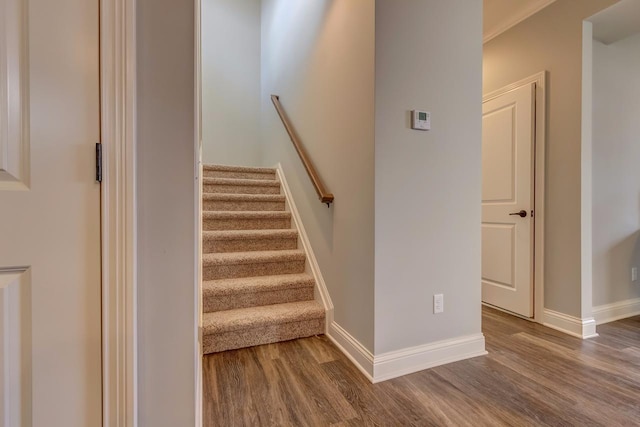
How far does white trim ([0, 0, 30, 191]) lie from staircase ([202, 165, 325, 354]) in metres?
1.41

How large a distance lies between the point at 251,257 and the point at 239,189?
1.16 meters

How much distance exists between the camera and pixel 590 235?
2.18 m

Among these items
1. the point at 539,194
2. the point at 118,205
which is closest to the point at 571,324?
the point at 539,194

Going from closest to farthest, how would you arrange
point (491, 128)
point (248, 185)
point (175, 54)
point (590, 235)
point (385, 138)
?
point (175, 54) → point (385, 138) → point (590, 235) → point (491, 128) → point (248, 185)

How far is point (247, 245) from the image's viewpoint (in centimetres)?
252

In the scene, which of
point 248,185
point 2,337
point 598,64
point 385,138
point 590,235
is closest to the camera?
point 2,337

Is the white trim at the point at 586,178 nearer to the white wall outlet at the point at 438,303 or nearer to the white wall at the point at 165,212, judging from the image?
the white wall outlet at the point at 438,303

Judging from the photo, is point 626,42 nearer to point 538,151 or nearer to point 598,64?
point 598,64

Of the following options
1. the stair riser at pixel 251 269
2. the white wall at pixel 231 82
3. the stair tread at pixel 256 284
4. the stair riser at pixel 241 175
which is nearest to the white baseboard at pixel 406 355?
the stair tread at pixel 256 284

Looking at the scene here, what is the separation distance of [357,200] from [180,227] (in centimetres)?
112

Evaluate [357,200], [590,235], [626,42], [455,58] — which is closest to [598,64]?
[626,42]

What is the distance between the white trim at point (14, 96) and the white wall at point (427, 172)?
1.34m

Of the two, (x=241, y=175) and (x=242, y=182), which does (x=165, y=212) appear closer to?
(x=242, y=182)

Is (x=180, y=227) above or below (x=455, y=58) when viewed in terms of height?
below
